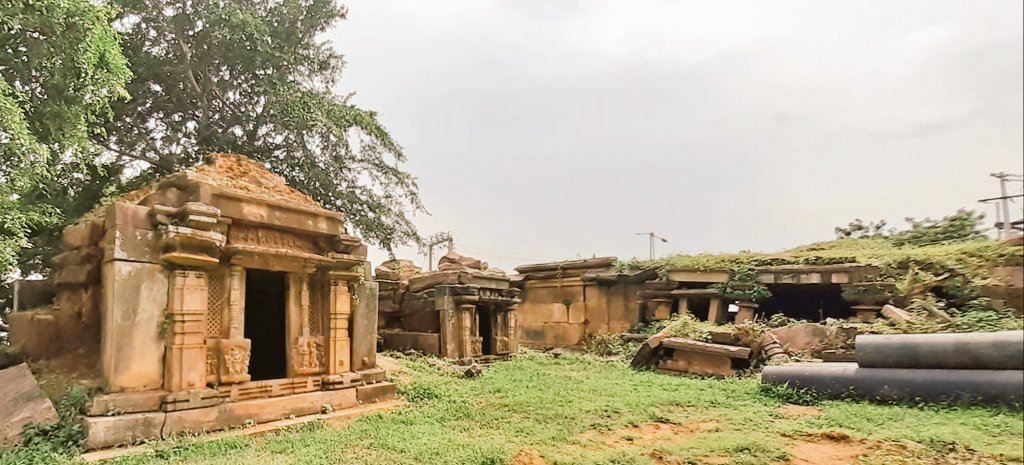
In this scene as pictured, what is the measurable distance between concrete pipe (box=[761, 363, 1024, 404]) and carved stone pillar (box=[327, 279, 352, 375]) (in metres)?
5.58

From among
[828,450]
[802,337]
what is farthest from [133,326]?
[802,337]

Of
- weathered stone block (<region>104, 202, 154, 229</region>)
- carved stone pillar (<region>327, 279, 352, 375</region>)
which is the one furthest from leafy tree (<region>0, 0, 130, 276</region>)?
carved stone pillar (<region>327, 279, 352, 375</region>)

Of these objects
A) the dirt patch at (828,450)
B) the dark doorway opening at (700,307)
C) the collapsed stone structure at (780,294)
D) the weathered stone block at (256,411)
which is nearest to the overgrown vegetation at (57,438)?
the weathered stone block at (256,411)

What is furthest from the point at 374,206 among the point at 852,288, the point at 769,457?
the point at 769,457

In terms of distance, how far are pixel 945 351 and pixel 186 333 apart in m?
6.76

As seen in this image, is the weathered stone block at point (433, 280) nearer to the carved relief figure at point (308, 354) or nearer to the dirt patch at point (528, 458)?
the carved relief figure at point (308, 354)

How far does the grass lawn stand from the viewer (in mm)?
3305

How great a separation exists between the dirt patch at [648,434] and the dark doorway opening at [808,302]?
292cm

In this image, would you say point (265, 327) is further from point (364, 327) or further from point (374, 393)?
A: point (374, 393)

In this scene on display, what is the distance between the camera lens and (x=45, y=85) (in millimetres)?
7777

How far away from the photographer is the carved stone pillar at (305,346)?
7555 mm

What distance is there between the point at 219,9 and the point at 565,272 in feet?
33.3

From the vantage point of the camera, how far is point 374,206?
1420cm

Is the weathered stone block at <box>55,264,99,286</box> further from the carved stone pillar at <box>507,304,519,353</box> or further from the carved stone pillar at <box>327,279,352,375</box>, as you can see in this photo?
the carved stone pillar at <box>507,304,519,353</box>
